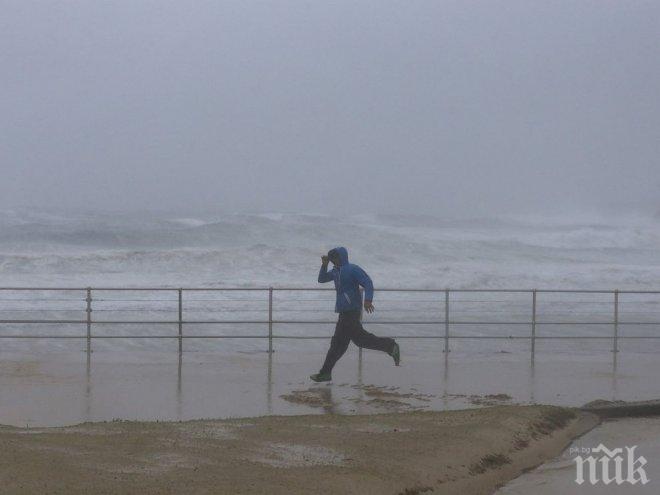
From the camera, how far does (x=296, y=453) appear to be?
623cm

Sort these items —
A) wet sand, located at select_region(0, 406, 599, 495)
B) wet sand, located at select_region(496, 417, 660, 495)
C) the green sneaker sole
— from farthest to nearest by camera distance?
the green sneaker sole
wet sand, located at select_region(496, 417, 660, 495)
wet sand, located at select_region(0, 406, 599, 495)

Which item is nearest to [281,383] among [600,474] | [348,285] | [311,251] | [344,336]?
[344,336]

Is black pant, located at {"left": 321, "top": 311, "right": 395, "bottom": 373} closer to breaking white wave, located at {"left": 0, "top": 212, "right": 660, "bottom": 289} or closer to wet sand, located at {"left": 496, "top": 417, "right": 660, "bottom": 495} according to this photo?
wet sand, located at {"left": 496, "top": 417, "right": 660, "bottom": 495}

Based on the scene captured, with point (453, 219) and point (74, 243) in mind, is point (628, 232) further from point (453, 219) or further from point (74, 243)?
point (74, 243)

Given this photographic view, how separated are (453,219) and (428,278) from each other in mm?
29879

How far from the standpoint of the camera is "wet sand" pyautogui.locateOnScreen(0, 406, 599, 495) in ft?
17.3

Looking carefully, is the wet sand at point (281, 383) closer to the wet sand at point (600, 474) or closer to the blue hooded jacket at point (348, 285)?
the blue hooded jacket at point (348, 285)

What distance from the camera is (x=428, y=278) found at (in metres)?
29.9

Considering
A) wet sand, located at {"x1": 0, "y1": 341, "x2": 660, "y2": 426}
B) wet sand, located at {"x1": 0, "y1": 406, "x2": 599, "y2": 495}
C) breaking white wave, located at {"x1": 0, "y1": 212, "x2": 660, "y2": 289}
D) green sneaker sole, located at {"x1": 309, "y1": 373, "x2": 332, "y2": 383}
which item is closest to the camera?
wet sand, located at {"x1": 0, "y1": 406, "x2": 599, "y2": 495}

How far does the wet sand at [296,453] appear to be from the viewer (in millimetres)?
5281

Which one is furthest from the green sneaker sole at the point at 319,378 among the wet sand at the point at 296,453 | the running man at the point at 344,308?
the wet sand at the point at 296,453

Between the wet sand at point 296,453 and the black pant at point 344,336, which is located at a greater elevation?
the black pant at point 344,336

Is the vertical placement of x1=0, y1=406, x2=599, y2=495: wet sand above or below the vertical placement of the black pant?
below

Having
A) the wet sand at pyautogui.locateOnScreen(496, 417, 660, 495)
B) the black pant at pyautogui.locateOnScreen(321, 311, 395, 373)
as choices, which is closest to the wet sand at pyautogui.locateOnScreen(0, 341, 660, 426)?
the black pant at pyautogui.locateOnScreen(321, 311, 395, 373)
